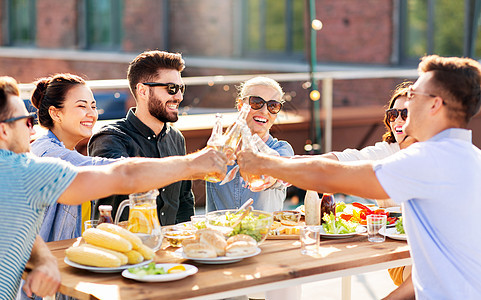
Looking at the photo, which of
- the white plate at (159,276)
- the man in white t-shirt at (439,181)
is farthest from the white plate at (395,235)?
the white plate at (159,276)

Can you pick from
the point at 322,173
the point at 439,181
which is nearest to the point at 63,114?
the point at 322,173

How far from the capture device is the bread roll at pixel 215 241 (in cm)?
260

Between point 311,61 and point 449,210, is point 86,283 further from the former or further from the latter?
point 311,61

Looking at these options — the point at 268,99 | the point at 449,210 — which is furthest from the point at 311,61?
the point at 449,210

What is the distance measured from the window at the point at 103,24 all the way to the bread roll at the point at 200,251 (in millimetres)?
13014

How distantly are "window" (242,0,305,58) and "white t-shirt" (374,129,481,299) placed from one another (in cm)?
961

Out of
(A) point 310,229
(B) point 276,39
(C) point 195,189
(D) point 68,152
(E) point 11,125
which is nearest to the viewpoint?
(E) point 11,125

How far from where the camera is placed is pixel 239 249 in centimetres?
261

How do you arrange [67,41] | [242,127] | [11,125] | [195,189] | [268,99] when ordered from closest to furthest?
[11,125] < [242,127] < [268,99] < [195,189] < [67,41]

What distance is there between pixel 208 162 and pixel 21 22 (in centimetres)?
1650

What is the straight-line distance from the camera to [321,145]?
25.9 feet

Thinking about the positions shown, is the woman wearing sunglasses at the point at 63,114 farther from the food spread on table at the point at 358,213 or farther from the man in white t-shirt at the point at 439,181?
the man in white t-shirt at the point at 439,181

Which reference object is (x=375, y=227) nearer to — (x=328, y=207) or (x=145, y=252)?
(x=328, y=207)

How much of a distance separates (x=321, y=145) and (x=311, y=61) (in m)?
1.38
